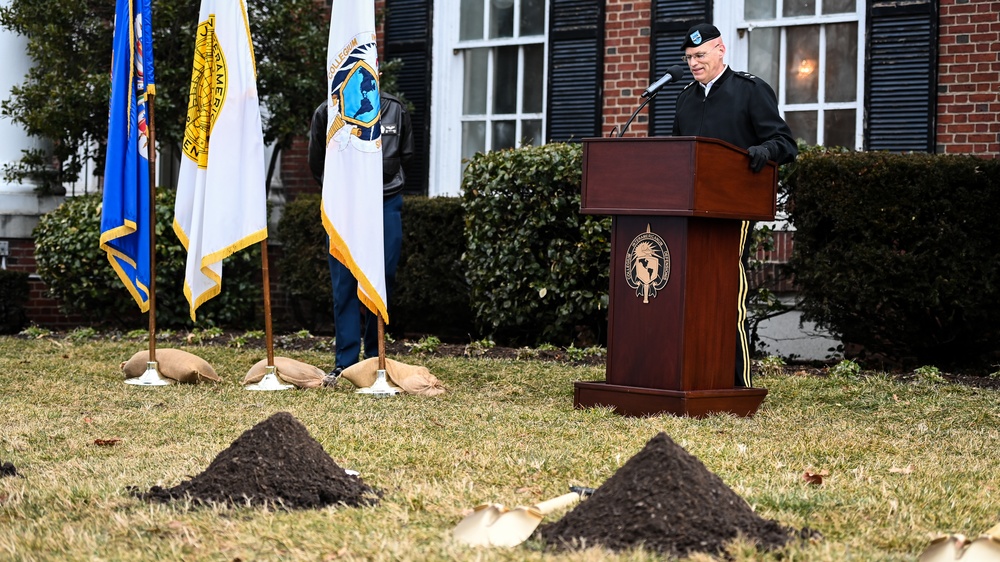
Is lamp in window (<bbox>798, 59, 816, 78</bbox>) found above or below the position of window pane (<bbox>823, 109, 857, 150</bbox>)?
above

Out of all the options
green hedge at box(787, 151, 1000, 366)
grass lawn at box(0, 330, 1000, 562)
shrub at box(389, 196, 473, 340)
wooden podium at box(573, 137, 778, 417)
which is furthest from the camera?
shrub at box(389, 196, 473, 340)

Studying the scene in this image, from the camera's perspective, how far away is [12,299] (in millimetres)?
12195

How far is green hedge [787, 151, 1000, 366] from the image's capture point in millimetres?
8242

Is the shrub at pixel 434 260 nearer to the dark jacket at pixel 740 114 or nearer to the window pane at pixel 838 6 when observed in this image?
the window pane at pixel 838 6

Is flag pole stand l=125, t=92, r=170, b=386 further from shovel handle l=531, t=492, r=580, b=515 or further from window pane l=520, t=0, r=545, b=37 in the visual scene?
window pane l=520, t=0, r=545, b=37

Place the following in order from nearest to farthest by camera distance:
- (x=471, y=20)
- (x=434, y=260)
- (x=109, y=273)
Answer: (x=434, y=260), (x=109, y=273), (x=471, y=20)

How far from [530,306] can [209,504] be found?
20.3ft

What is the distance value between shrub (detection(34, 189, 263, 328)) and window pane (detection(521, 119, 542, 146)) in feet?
9.38

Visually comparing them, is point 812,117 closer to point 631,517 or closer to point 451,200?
point 451,200

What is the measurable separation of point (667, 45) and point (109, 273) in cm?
556

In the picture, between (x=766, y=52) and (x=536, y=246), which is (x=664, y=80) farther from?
(x=766, y=52)

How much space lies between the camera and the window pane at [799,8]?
1065 cm

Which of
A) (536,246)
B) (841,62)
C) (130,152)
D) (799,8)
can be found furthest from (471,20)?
(130,152)

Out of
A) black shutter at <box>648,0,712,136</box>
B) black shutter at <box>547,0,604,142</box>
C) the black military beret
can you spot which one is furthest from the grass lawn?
black shutter at <box>547,0,604,142</box>
